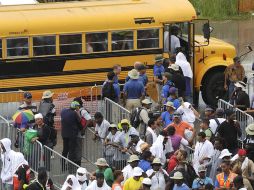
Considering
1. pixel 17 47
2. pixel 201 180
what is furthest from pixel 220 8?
pixel 201 180

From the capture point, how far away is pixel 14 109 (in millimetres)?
29406

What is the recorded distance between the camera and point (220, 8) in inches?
1796

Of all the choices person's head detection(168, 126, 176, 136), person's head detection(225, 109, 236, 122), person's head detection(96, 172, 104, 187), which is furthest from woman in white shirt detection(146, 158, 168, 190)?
person's head detection(225, 109, 236, 122)

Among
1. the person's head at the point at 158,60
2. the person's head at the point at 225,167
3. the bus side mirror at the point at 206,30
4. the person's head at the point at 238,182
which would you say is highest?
the bus side mirror at the point at 206,30

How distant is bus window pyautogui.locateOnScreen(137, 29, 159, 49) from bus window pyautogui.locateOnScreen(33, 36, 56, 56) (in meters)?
2.19

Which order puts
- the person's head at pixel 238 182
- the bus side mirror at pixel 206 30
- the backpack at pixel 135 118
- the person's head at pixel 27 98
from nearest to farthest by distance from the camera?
the person's head at pixel 238 182 → the backpack at pixel 135 118 → the person's head at pixel 27 98 → the bus side mirror at pixel 206 30

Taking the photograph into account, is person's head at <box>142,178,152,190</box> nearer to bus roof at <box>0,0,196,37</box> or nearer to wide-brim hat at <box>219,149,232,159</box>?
wide-brim hat at <box>219,149,232,159</box>

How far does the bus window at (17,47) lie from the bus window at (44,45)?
239mm

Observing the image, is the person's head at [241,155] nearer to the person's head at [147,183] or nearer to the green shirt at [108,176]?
the person's head at [147,183]

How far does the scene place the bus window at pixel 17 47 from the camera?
98.8 ft

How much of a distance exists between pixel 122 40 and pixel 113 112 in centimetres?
337

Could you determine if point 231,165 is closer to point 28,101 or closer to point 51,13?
point 28,101

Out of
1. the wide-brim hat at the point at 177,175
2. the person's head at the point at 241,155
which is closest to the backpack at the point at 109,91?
the person's head at the point at 241,155

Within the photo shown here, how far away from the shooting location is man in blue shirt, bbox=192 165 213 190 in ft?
75.0
